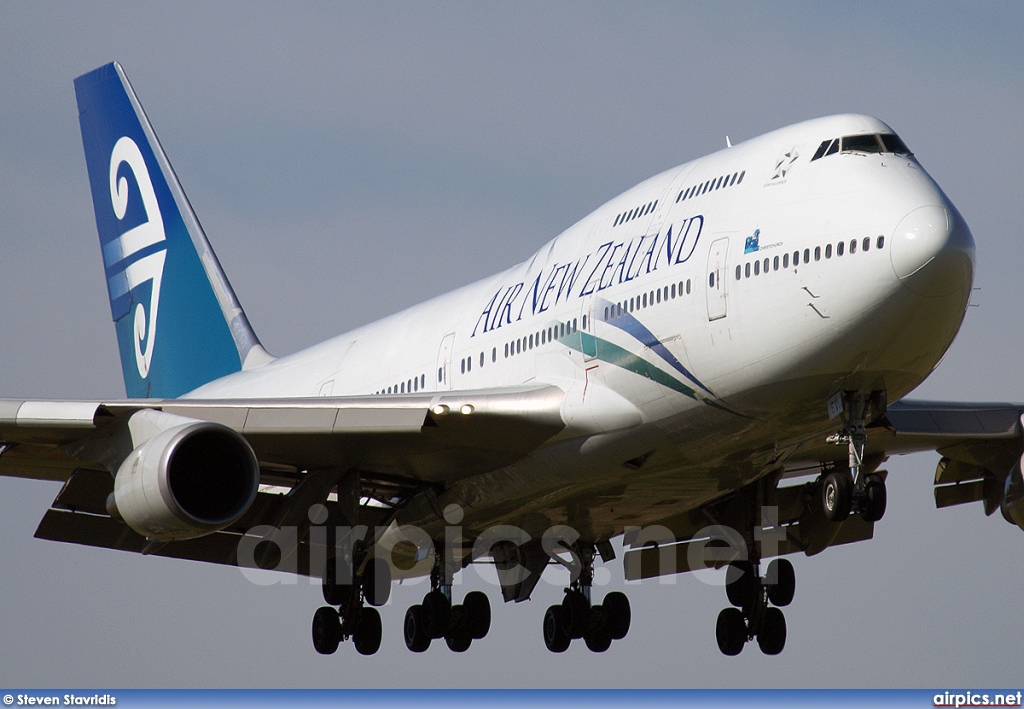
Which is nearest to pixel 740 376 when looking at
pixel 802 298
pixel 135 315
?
pixel 802 298

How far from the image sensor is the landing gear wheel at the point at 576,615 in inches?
1024

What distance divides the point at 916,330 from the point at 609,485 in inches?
218

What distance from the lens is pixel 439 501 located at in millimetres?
22719

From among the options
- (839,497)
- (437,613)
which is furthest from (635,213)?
(437,613)

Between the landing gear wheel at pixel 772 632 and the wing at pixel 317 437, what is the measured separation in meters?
6.11

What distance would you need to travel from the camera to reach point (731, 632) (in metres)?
24.6

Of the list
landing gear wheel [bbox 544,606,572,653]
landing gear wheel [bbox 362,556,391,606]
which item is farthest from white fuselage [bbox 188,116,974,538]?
landing gear wheel [bbox 544,606,572,653]

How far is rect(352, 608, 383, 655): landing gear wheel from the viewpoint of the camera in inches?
960

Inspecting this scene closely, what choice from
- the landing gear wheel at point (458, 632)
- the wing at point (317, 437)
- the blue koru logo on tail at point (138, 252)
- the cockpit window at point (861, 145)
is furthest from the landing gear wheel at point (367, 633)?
the blue koru logo on tail at point (138, 252)

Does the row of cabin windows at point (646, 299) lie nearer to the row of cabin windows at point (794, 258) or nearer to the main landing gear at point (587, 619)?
the row of cabin windows at point (794, 258)

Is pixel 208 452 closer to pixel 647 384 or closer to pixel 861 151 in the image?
pixel 647 384

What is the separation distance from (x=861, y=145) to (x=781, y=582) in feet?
30.4

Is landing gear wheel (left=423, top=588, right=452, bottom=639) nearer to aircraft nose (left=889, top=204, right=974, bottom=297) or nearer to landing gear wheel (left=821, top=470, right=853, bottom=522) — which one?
landing gear wheel (left=821, top=470, right=853, bottom=522)

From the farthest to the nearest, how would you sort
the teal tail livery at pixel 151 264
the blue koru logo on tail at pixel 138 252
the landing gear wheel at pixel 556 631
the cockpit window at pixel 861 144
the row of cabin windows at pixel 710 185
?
1. the blue koru logo on tail at pixel 138 252
2. the teal tail livery at pixel 151 264
3. the landing gear wheel at pixel 556 631
4. the row of cabin windows at pixel 710 185
5. the cockpit window at pixel 861 144
